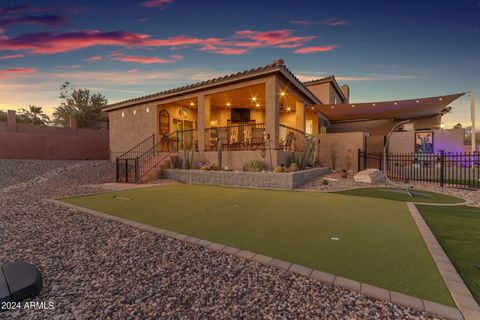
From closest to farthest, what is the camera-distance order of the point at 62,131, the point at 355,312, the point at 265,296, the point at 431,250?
1. the point at 355,312
2. the point at 265,296
3. the point at 431,250
4. the point at 62,131

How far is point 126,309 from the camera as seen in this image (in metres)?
1.77

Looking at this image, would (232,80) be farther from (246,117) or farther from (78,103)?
(78,103)

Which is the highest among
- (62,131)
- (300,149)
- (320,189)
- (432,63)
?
(432,63)

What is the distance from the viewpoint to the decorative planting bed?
7.97 meters

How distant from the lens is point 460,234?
3.40 m

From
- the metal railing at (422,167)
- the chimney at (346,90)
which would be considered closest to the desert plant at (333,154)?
the metal railing at (422,167)

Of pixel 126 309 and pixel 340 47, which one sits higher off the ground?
pixel 340 47

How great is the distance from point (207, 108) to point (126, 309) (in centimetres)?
1086

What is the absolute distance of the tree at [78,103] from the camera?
95.6ft

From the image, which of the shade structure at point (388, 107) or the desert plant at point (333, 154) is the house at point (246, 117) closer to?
the shade structure at point (388, 107)

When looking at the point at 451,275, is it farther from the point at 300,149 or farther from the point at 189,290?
the point at 300,149

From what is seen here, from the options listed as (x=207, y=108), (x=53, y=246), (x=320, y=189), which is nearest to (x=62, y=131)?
(x=207, y=108)

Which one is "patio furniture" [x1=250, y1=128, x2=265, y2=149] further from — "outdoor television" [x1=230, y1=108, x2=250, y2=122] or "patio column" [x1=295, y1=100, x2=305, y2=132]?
"outdoor television" [x1=230, y1=108, x2=250, y2=122]

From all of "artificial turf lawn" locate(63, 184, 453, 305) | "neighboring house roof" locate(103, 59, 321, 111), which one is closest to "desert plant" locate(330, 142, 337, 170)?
"neighboring house roof" locate(103, 59, 321, 111)
